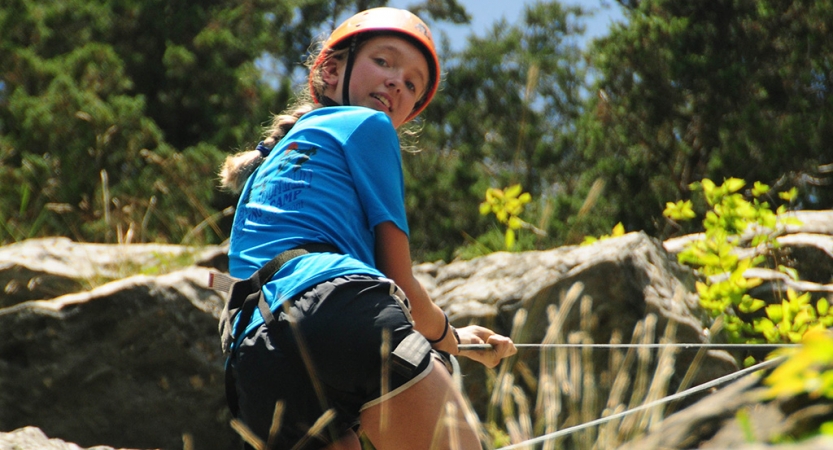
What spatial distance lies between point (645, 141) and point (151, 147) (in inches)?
330

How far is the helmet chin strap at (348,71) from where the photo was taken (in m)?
2.58

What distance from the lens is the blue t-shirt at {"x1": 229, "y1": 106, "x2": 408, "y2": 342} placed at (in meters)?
2.19

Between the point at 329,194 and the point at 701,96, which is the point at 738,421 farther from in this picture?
the point at 701,96

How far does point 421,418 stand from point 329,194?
0.60 m

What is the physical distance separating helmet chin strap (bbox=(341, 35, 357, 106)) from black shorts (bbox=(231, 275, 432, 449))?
754 millimetres

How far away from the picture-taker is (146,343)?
432 cm

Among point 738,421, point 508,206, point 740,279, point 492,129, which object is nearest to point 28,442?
point 738,421

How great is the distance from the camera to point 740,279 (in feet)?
13.1

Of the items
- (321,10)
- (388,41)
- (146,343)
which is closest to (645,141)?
(146,343)

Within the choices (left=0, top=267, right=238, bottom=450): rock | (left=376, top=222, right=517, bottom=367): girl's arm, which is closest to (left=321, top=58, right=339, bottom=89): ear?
(left=376, top=222, right=517, bottom=367): girl's arm

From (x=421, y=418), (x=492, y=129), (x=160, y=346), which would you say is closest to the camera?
(x=421, y=418)

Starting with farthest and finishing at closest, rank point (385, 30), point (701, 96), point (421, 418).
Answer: point (701, 96), point (385, 30), point (421, 418)

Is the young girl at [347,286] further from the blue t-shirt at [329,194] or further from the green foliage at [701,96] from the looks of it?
the green foliage at [701,96]

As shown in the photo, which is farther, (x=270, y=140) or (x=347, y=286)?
(x=270, y=140)
